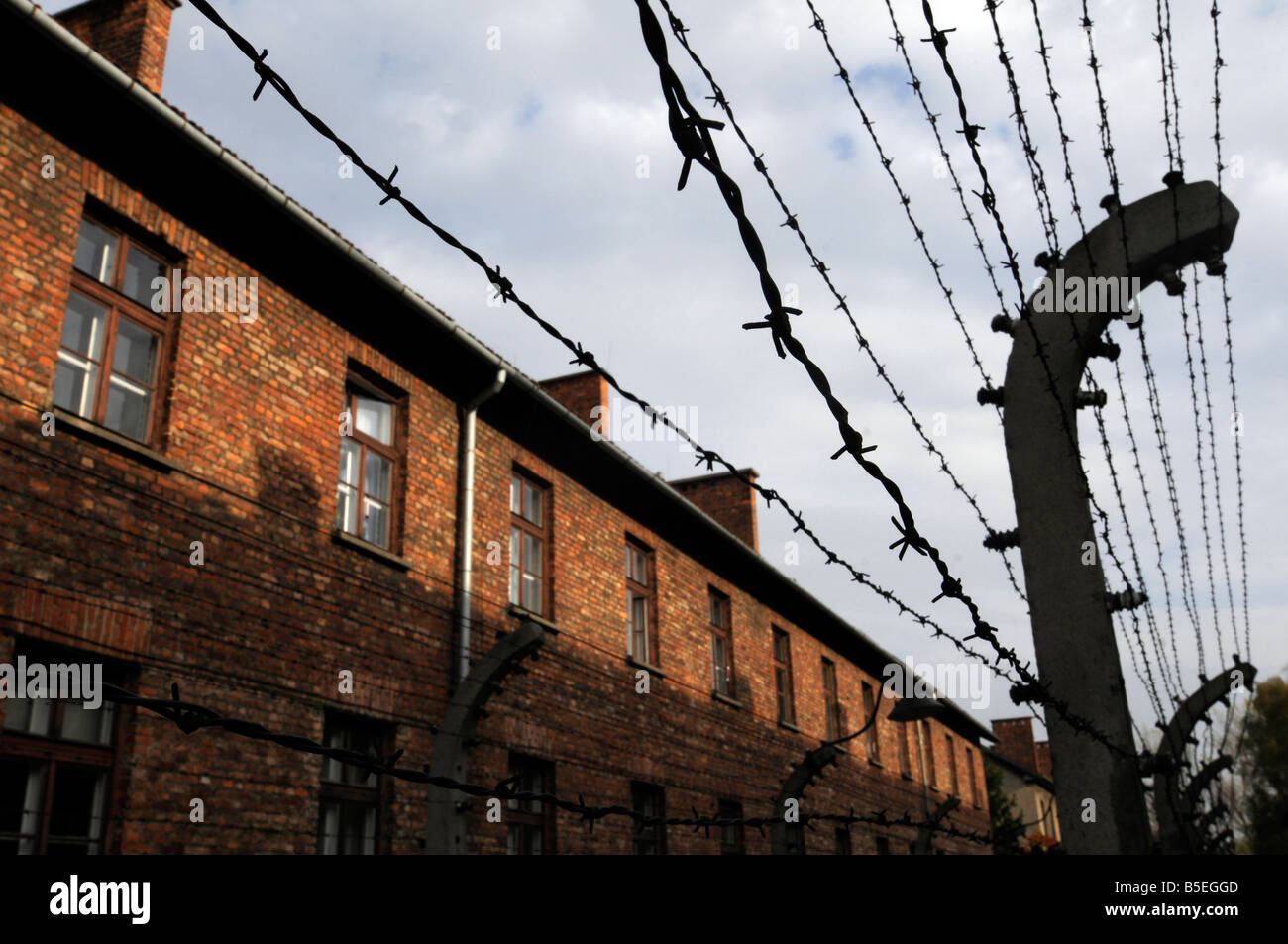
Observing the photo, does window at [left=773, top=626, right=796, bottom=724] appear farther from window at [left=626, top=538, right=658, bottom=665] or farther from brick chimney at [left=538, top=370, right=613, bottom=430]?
brick chimney at [left=538, top=370, right=613, bottom=430]

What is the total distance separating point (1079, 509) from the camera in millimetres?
6105

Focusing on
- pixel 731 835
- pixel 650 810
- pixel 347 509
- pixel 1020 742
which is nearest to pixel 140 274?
pixel 347 509

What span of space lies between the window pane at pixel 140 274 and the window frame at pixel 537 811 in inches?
212

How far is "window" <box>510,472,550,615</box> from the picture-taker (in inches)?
467

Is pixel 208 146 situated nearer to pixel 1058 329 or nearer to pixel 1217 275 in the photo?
pixel 1058 329

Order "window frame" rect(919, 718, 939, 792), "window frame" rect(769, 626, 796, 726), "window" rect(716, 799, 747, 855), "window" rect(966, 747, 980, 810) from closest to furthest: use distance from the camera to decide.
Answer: "window" rect(716, 799, 747, 855), "window frame" rect(769, 626, 796, 726), "window frame" rect(919, 718, 939, 792), "window" rect(966, 747, 980, 810)

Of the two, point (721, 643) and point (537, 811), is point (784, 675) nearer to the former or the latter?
point (721, 643)

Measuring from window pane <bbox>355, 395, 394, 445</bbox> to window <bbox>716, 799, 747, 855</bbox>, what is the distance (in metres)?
7.73

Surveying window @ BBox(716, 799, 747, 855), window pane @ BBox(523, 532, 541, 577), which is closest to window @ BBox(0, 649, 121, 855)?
window pane @ BBox(523, 532, 541, 577)
